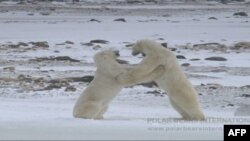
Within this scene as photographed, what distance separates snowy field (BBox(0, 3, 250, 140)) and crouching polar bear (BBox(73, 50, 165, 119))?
0.71ft

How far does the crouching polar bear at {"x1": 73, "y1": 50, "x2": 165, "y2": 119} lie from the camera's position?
6.68 metres

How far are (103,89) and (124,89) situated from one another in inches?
200

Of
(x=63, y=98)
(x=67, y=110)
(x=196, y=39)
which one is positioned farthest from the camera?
(x=196, y=39)

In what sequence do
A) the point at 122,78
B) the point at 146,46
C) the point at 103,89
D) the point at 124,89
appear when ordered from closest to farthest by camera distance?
the point at 122,78, the point at 103,89, the point at 146,46, the point at 124,89

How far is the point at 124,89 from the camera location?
38.9ft

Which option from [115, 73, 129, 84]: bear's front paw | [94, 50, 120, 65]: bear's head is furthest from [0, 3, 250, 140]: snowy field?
[94, 50, 120, 65]: bear's head

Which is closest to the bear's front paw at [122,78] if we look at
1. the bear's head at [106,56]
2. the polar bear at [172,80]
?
the polar bear at [172,80]

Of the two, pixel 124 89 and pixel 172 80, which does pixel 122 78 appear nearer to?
pixel 172 80

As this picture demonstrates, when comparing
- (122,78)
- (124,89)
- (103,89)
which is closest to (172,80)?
(122,78)

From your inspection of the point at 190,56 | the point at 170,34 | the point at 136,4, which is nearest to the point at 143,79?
the point at 190,56

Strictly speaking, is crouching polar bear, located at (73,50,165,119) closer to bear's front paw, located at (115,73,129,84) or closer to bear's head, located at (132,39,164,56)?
bear's front paw, located at (115,73,129,84)

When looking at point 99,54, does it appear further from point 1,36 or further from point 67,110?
point 1,36

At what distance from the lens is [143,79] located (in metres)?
6.65

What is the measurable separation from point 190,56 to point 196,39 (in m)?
6.44
